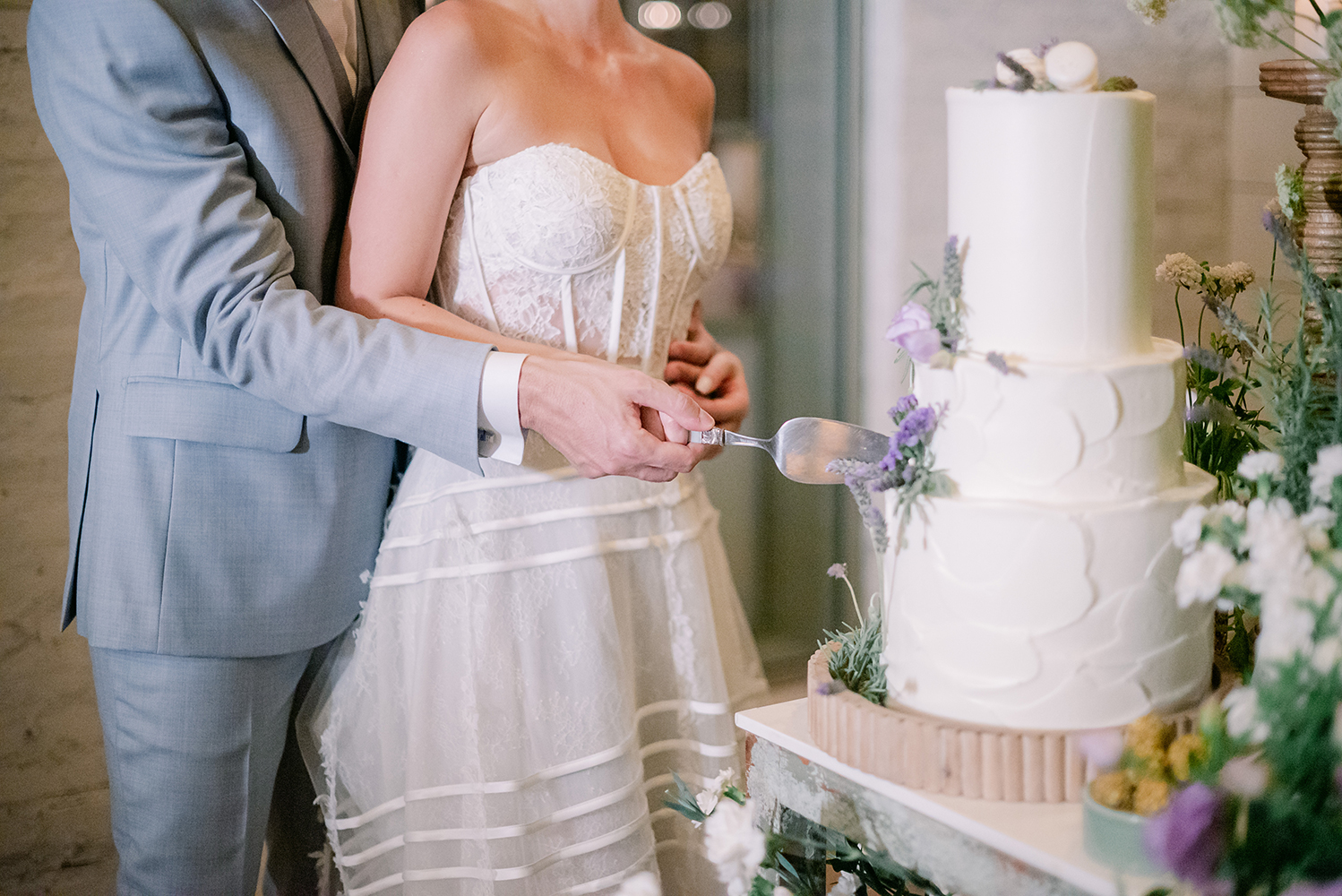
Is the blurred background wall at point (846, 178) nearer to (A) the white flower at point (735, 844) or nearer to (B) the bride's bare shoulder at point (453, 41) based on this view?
(B) the bride's bare shoulder at point (453, 41)

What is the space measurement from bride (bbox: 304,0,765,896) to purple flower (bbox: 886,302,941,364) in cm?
53

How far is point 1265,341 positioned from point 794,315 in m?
2.17

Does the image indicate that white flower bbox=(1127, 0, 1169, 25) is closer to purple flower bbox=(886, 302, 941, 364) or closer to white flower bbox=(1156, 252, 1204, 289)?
white flower bbox=(1156, 252, 1204, 289)

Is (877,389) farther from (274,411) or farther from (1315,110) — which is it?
(274,411)

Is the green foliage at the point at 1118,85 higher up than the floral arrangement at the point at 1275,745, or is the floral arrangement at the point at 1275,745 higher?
the green foliage at the point at 1118,85

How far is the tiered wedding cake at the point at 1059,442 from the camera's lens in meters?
0.88

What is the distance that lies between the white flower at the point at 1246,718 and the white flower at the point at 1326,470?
0.16 m

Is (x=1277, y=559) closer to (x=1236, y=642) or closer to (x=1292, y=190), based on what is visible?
(x=1236, y=642)

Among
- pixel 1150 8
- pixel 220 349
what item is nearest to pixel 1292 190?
pixel 1150 8

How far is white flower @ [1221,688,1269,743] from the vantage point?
707mm

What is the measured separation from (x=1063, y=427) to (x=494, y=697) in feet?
2.59

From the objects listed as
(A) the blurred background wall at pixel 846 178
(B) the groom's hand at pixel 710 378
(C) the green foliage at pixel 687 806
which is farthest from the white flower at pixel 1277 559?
(A) the blurred background wall at pixel 846 178

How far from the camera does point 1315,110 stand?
1.25 metres

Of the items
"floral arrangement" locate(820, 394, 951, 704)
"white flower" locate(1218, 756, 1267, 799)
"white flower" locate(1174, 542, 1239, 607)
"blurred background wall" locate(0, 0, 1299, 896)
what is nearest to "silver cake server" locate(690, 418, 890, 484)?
"floral arrangement" locate(820, 394, 951, 704)
